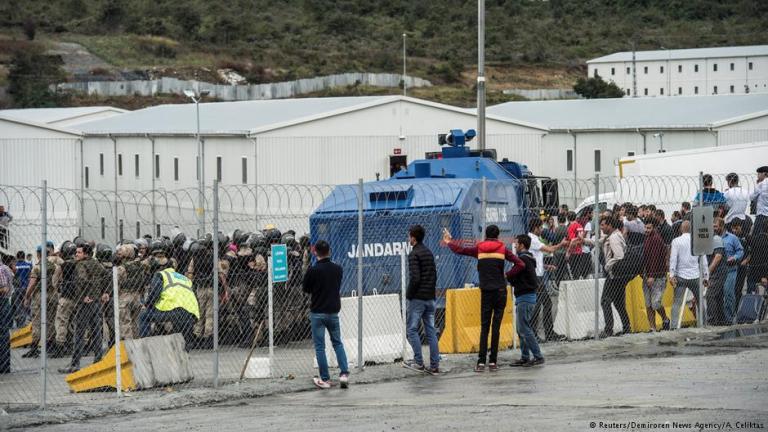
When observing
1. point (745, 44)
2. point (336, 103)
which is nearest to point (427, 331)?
point (336, 103)

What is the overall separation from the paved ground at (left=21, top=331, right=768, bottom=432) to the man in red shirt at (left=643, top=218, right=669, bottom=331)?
2931 mm

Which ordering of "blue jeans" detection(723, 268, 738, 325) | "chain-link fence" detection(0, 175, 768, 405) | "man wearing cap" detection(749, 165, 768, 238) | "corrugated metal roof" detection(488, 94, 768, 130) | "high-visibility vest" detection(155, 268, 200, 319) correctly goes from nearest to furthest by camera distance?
"high-visibility vest" detection(155, 268, 200, 319)
"chain-link fence" detection(0, 175, 768, 405)
"blue jeans" detection(723, 268, 738, 325)
"man wearing cap" detection(749, 165, 768, 238)
"corrugated metal roof" detection(488, 94, 768, 130)

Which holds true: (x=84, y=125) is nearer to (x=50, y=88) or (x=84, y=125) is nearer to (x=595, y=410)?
(x=50, y=88)

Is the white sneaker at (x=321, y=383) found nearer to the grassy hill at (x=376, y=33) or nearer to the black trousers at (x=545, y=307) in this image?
the black trousers at (x=545, y=307)

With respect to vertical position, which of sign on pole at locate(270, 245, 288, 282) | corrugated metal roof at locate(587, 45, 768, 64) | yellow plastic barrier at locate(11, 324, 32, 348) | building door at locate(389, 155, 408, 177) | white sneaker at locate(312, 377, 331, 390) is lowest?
yellow plastic barrier at locate(11, 324, 32, 348)

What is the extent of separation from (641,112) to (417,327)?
37383 mm

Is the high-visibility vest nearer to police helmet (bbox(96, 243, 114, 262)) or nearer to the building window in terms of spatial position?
police helmet (bbox(96, 243, 114, 262))

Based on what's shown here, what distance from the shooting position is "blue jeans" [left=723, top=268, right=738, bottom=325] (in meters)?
20.8

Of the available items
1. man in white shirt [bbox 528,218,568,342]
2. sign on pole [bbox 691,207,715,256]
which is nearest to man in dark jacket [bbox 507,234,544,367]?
man in white shirt [bbox 528,218,568,342]

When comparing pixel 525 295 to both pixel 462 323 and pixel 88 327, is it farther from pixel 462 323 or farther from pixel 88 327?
pixel 88 327

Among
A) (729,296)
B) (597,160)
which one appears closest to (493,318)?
(729,296)

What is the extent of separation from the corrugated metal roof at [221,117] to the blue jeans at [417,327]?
24463 mm

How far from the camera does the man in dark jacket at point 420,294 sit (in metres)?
15.9

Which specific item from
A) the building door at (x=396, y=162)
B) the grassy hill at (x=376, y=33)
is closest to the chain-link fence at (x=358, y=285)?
the building door at (x=396, y=162)
